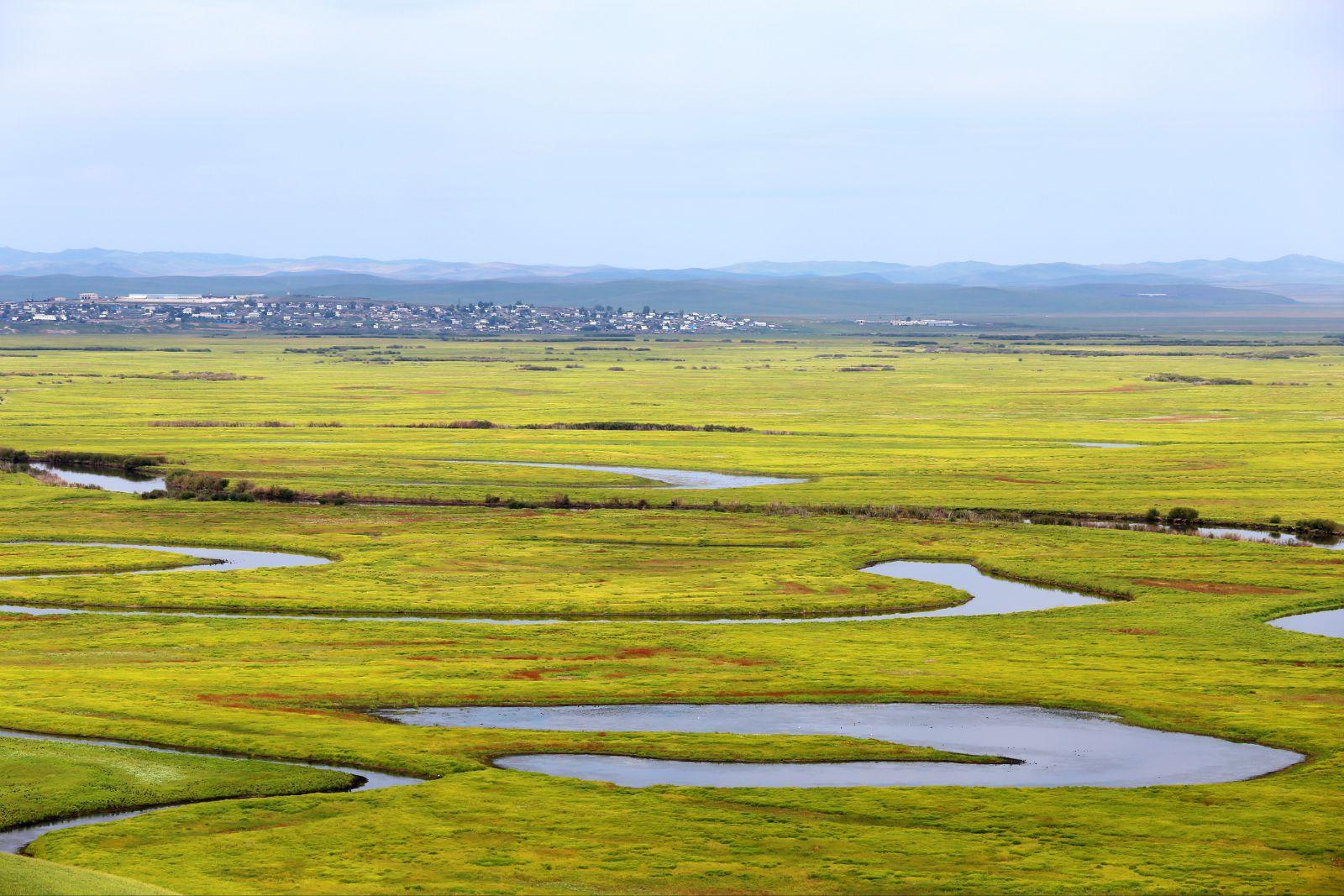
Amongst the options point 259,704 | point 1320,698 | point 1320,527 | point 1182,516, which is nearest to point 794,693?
point 1320,698

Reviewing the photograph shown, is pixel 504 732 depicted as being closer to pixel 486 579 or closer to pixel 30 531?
pixel 486 579

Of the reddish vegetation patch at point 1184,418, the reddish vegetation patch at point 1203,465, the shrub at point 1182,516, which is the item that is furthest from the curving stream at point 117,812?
the reddish vegetation patch at point 1184,418

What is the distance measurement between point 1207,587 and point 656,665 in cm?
2444

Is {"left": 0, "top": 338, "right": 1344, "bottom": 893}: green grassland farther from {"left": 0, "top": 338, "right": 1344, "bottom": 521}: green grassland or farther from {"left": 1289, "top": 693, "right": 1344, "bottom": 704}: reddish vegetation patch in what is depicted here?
{"left": 0, "top": 338, "right": 1344, "bottom": 521}: green grassland

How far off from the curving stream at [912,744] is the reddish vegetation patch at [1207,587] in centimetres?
1942

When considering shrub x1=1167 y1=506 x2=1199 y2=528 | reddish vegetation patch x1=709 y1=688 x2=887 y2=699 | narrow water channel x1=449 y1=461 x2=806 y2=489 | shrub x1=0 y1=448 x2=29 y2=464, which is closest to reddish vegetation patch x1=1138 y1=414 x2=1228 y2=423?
narrow water channel x1=449 y1=461 x2=806 y2=489

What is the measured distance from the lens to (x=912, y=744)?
37.2 metres

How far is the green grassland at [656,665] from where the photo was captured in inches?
1123

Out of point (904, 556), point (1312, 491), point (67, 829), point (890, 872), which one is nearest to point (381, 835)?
point (67, 829)

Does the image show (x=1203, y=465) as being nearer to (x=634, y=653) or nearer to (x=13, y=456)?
(x=634, y=653)

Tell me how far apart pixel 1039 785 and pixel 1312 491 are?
56191 millimetres

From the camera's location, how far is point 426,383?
6742 inches

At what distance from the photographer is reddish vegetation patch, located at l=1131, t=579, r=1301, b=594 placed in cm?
5678

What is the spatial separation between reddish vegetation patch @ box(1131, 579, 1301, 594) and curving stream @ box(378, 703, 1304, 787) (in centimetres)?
1942
